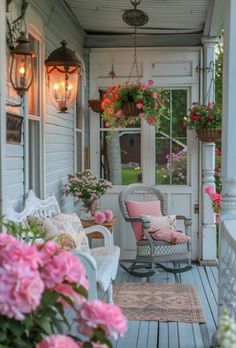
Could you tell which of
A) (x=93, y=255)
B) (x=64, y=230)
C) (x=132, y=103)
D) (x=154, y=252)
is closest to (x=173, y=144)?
(x=132, y=103)

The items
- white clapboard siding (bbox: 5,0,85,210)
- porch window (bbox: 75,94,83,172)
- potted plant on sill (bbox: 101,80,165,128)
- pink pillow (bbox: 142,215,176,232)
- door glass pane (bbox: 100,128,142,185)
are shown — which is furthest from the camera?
door glass pane (bbox: 100,128,142,185)

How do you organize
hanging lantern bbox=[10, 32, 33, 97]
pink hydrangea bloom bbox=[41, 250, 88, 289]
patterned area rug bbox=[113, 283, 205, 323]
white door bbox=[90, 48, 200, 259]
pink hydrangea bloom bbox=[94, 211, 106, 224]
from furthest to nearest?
white door bbox=[90, 48, 200, 259]
pink hydrangea bloom bbox=[94, 211, 106, 224]
patterned area rug bbox=[113, 283, 205, 323]
hanging lantern bbox=[10, 32, 33, 97]
pink hydrangea bloom bbox=[41, 250, 88, 289]

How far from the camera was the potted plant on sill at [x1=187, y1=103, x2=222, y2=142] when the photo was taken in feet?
18.6

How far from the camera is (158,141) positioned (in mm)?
6309

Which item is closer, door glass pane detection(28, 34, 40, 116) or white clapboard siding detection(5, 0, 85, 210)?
white clapboard siding detection(5, 0, 85, 210)

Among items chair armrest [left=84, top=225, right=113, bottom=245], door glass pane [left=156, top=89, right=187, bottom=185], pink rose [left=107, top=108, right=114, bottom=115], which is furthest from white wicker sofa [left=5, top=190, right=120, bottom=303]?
door glass pane [left=156, top=89, right=187, bottom=185]

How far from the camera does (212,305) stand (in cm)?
441

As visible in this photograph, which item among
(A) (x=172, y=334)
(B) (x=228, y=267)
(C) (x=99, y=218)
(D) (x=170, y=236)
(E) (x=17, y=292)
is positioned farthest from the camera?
(D) (x=170, y=236)

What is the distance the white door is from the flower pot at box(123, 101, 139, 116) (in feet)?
3.44

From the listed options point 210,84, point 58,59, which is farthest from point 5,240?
point 210,84

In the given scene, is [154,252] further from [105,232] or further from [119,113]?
[119,113]

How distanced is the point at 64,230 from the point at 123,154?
288 centimetres

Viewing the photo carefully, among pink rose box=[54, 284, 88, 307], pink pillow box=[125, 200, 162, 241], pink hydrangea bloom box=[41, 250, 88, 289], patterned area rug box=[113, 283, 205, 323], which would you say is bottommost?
patterned area rug box=[113, 283, 205, 323]

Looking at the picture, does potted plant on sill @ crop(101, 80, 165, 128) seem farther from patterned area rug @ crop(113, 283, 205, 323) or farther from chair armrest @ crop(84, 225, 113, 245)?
patterned area rug @ crop(113, 283, 205, 323)
